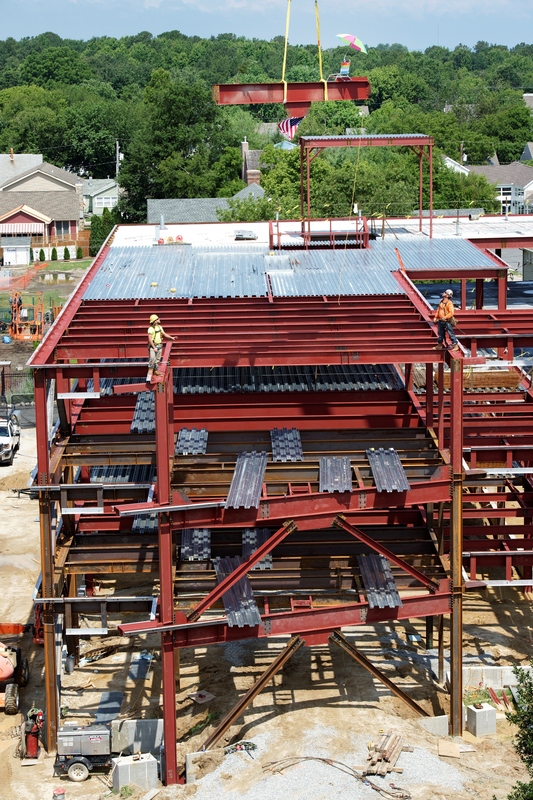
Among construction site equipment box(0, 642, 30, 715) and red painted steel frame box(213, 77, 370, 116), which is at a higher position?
red painted steel frame box(213, 77, 370, 116)

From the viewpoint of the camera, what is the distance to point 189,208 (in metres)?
95.8

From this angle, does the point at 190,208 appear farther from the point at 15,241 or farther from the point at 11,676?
the point at 11,676

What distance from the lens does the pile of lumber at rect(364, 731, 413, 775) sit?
922 inches

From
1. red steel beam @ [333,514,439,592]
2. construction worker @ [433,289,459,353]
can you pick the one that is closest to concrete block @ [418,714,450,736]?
red steel beam @ [333,514,439,592]

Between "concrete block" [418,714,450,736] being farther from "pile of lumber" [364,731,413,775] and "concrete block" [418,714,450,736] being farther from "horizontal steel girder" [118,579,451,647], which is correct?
"horizontal steel girder" [118,579,451,647]

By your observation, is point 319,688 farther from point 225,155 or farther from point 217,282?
point 225,155

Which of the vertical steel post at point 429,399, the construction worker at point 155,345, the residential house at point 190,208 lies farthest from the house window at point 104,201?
the construction worker at point 155,345

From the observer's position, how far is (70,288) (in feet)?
278

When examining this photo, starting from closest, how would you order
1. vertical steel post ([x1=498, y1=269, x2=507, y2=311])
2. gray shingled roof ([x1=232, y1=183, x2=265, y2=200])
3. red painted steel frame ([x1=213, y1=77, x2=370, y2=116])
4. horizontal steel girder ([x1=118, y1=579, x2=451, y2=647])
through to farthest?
horizontal steel girder ([x1=118, y1=579, x2=451, y2=647]), red painted steel frame ([x1=213, y1=77, x2=370, y2=116]), vertical steel post ([x1=498, y1=269, x2=507, y2=311]), gray shingled roof ([x1=232, y1=183, x2=265, y2=200])

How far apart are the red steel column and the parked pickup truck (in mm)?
24943

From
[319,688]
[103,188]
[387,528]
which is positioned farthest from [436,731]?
[103,188]

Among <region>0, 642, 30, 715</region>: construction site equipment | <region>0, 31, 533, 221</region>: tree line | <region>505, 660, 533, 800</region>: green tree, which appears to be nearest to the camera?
<region>505, 660, 533, 800</region>: green tree

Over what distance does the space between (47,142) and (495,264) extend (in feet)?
371

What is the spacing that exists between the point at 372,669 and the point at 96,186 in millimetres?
108087
